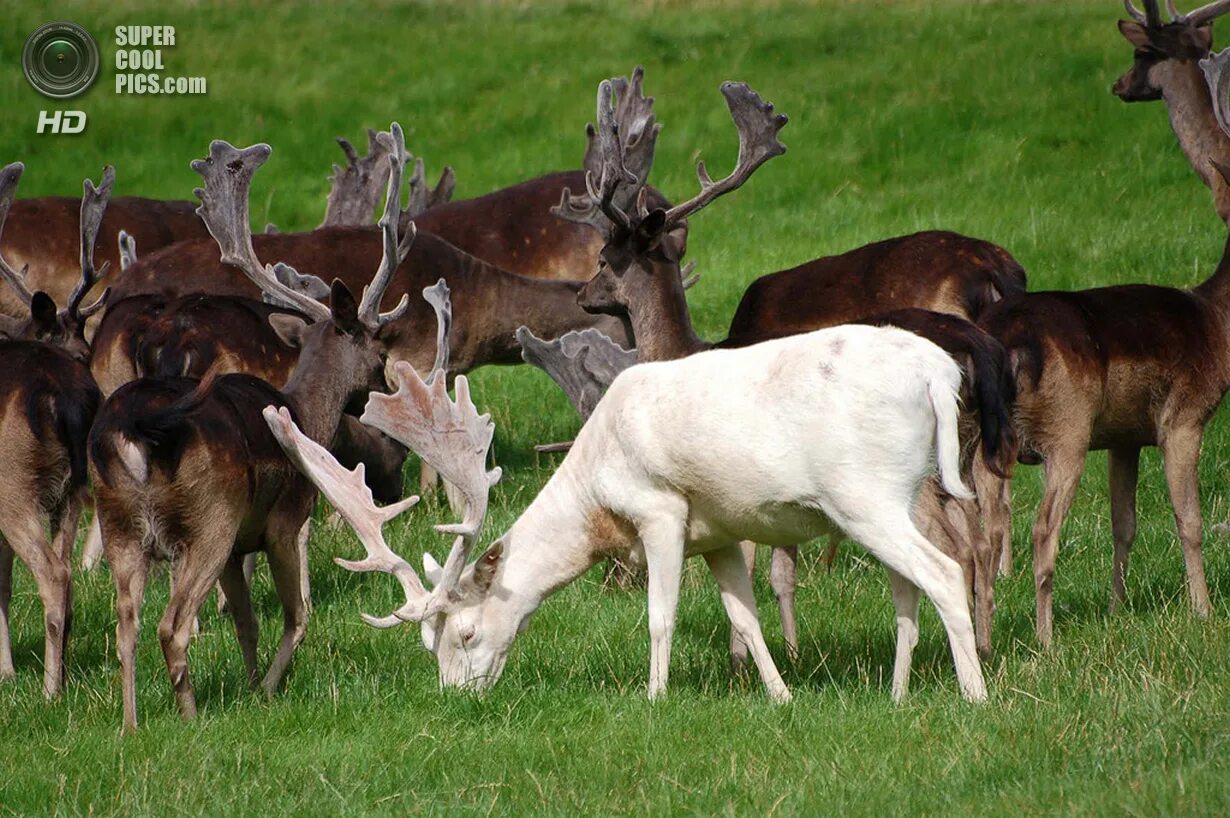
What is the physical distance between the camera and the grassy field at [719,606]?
5566 millimetres

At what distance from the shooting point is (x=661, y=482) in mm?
6902

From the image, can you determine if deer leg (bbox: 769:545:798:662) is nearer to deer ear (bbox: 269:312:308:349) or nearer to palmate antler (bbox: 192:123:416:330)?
palmate antler (bbox: 192:123:416:330)

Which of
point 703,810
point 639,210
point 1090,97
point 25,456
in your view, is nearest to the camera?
point 703,810

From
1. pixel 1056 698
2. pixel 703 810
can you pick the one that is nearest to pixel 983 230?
pixel 1056 698

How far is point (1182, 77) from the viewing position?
39.3 feet

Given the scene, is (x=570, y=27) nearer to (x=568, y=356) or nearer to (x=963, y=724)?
(x=568, y=356)

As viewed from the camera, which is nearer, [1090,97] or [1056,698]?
[1056,698]

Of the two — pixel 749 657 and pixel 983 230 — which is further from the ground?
pixel 983 230

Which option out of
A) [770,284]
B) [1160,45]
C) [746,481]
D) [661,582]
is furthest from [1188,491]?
[1160,45]

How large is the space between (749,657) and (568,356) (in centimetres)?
252

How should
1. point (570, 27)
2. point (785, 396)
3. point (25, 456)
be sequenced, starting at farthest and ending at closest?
point (570, 27), point (25, 456), point (785, 396)

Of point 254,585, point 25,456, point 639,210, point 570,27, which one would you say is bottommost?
point 254,585
